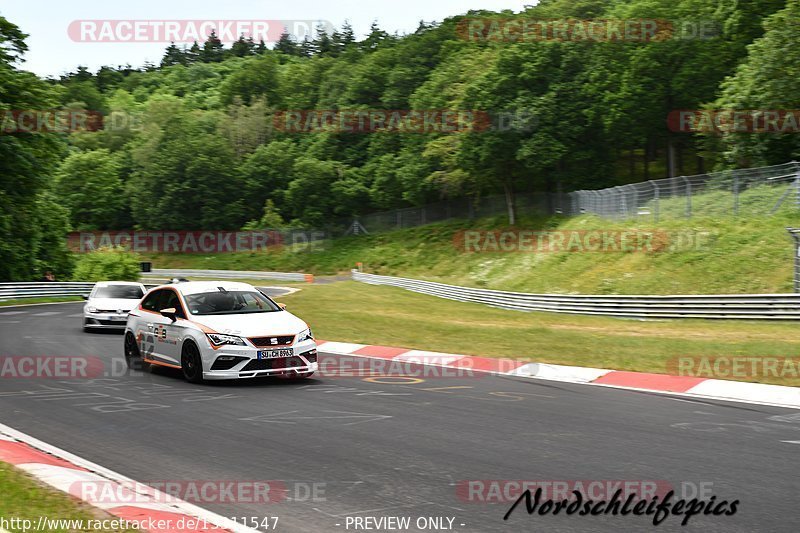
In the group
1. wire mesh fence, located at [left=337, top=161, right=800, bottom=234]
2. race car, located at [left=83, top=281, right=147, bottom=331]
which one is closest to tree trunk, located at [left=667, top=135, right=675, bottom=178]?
wire mesh fence, located at [left=337, top=161, right=800, bottom=234]

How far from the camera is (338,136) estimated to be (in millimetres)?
93125

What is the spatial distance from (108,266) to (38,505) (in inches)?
2235

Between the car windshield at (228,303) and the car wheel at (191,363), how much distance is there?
645 mm

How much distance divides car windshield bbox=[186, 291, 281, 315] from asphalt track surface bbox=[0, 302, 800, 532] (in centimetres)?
120

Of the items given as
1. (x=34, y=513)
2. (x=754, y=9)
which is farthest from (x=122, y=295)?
(x=754, y=9)

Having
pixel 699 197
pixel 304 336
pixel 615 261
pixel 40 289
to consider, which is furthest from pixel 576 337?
pixel 40 289

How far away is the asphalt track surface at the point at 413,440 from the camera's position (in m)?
6.34

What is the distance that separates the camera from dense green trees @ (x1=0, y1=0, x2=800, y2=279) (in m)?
46.2

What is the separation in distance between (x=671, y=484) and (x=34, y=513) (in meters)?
4.78

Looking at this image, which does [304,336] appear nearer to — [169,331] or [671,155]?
[169,331]

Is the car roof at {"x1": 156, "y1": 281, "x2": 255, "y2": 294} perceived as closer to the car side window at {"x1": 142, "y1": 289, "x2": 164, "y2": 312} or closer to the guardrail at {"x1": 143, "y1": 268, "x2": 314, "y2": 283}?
the car side window at {"x1": 142, "y1": 289, "x2": 164, "y2": 312}

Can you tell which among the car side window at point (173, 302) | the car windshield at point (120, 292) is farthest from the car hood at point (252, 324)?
the car windshield at point (120, 292)

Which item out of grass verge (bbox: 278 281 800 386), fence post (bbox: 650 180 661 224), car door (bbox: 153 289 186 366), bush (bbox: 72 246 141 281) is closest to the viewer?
car door (bbox: 153 289 186 366)

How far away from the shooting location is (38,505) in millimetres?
5953
